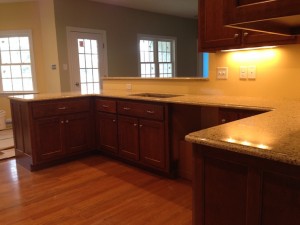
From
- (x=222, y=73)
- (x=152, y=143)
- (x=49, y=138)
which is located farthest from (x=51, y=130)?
(x=222, y=73)

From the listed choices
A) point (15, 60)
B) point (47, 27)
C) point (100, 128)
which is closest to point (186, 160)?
point (100, 128)

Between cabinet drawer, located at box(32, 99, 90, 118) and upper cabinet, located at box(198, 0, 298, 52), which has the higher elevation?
upper cabinet, located at box(198, 0, 298, 52)

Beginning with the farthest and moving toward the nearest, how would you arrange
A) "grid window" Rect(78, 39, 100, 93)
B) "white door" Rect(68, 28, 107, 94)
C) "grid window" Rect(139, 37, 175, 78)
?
"grid window" Rect(139, 37, 175, 78), "grid window" Rect(78, 39, 100, 93), "white door" Rect(68, 28, 107, 94)

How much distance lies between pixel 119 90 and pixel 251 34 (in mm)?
2221

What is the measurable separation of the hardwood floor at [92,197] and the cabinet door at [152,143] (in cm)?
17

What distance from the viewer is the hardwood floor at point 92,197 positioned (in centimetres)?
222

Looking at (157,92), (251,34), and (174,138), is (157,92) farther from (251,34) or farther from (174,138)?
(251,34)

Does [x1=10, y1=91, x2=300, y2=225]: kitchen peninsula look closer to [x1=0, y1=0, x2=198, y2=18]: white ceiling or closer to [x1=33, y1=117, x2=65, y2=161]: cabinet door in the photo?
[x1=33, y1=117, x2=65, y2=161]: cabinet door

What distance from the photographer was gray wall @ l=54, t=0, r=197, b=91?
5.49 m

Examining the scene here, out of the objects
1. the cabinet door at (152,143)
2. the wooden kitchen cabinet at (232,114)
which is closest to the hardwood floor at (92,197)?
the cabinet door at (152,143)

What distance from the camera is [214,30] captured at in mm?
2619

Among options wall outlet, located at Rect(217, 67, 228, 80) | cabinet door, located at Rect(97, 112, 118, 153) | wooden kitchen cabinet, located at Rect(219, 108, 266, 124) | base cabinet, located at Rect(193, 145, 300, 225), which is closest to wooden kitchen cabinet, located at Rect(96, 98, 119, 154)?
cabinet door, located at Rect(97, 112, 118, 153)

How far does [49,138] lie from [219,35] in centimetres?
226

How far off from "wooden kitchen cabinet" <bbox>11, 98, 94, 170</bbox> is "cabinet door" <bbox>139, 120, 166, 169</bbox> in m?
0.95
